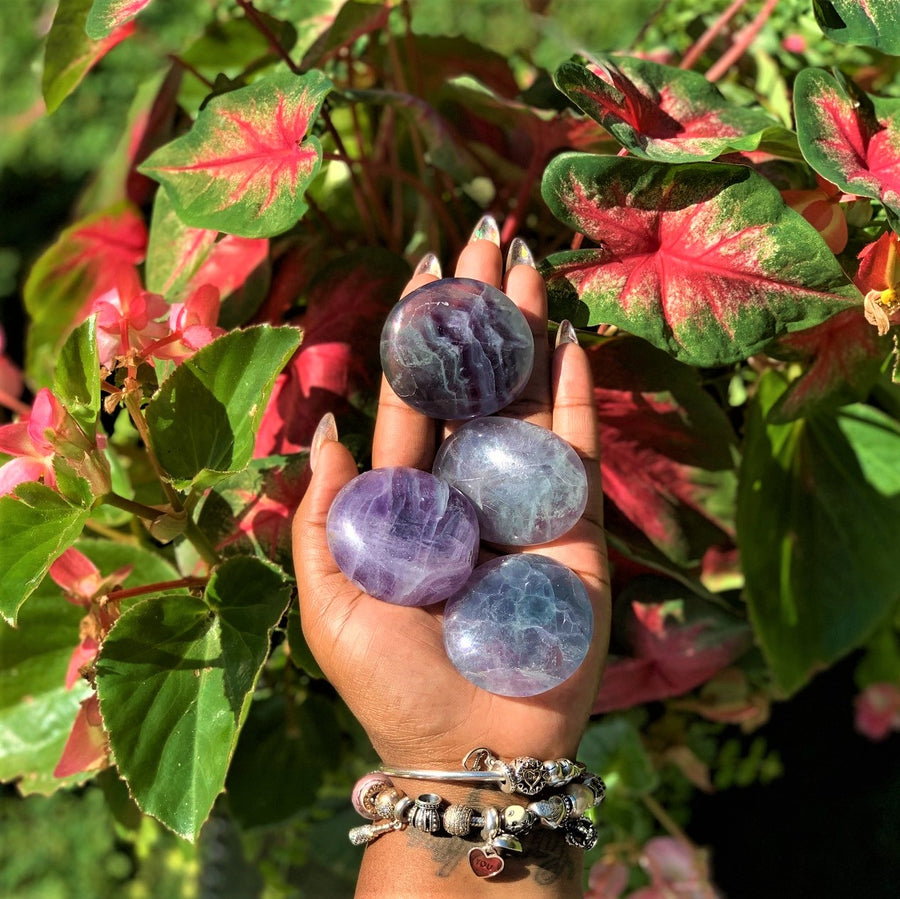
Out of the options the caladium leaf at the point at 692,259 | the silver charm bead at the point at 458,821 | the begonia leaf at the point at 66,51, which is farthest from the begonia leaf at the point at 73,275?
the silver charm bead at the point at 458,821

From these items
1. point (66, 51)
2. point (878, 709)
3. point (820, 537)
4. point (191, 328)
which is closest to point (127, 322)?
point (191, 328)

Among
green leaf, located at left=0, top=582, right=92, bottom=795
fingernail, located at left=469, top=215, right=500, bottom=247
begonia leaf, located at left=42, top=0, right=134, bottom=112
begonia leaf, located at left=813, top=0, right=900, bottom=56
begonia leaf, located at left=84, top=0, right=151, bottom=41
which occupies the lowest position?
green leaf, located at left=0, top=582, right=92, bottom=795

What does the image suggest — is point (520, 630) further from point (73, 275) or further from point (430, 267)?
point (73, 275)

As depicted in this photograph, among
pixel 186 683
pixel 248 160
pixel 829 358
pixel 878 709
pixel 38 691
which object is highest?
pixel 248 160

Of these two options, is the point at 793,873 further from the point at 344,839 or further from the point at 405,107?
the point at 405,107

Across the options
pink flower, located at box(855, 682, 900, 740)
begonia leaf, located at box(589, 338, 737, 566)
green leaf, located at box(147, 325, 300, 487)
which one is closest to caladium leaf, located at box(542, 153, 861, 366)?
begonia leaf, located at box(589, 338, 737, 566)

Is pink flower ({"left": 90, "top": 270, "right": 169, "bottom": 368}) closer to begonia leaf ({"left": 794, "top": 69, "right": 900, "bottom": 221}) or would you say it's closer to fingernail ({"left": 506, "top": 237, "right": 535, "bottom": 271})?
fingernail ({"left": 506, "top": 237, "right": 535, "bottom": 271})
